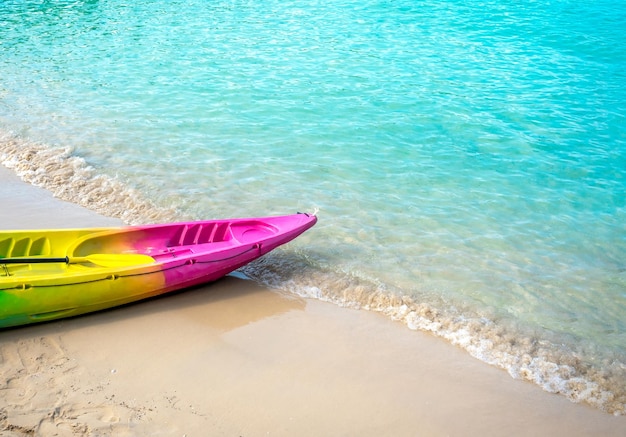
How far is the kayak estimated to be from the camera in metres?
5.96

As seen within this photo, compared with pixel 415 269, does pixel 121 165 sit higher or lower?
higher

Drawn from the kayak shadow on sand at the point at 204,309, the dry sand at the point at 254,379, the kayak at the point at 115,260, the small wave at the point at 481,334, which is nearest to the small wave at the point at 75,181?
the kayak at the point at 115,260

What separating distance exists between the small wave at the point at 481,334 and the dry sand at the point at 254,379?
15cm

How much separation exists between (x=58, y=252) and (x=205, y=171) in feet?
10.5

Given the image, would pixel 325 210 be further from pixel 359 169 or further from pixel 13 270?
pixel 13 270

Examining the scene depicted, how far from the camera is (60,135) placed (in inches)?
417

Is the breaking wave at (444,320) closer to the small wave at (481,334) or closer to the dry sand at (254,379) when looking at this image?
the small wave at (481,334)

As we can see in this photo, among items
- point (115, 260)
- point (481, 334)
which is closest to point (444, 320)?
point (481, 334)

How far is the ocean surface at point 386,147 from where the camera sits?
6961mm

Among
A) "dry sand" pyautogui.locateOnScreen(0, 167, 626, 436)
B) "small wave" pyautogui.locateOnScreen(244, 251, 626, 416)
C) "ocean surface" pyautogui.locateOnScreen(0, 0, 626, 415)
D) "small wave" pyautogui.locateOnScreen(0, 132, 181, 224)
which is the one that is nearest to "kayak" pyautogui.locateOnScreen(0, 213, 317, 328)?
"dry sand" pyautogui.locateOnScreen(0, 167, 626, 436)

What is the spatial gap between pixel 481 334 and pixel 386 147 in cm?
461

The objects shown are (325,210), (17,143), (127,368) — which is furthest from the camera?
(17,143)

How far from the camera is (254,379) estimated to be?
5605 mm

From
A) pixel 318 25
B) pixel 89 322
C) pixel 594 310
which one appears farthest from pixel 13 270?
pixel 318 25
